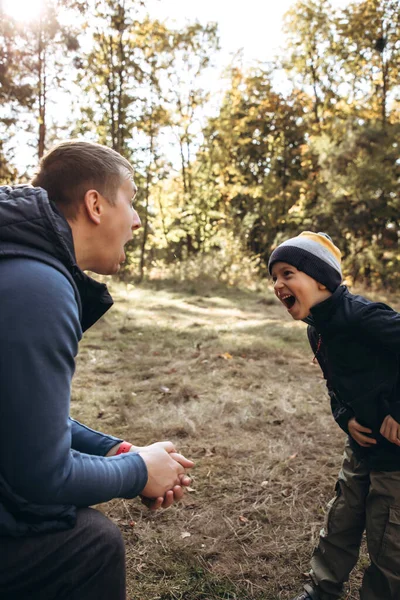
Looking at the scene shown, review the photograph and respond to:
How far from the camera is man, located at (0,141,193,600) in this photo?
1.13 metres

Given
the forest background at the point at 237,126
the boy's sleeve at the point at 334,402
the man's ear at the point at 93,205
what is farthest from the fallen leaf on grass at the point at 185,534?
the forest background at the point at 237,126

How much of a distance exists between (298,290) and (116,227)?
87cm

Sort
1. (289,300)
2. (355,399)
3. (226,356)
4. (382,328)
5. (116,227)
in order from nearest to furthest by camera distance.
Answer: (116,227), (382,328), (355,399), (289,300), (226,356)

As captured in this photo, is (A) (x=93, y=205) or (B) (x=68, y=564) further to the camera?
(A) (x=93, y=205)

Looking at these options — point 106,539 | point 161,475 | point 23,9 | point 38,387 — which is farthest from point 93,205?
point 23,9

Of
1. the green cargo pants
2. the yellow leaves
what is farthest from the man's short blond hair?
the yellow leaves

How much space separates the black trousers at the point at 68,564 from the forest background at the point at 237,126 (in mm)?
10527

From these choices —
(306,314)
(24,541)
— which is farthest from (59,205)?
(306,314)

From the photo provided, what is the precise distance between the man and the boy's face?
91 cm

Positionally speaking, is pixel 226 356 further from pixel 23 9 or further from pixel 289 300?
pixel 23 9

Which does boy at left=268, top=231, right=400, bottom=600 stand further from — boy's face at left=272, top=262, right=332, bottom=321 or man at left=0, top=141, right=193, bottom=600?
man at left=0, top=141, right=193, bottom=600

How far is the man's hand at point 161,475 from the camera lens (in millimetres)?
1411

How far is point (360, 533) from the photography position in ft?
7.34

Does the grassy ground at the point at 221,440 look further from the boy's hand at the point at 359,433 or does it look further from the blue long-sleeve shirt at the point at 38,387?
the blue long-sleeve shirt at the point at 38,387
